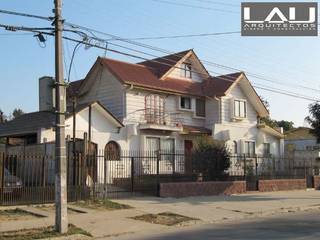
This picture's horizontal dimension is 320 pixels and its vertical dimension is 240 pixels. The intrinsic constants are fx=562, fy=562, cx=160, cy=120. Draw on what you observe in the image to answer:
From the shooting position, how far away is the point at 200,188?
25422 millimetres

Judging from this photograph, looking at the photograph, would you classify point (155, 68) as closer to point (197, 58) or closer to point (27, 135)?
point (197, 58)

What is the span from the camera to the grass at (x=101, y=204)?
64.4ft

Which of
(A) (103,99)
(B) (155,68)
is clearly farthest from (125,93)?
(B) (155,68)

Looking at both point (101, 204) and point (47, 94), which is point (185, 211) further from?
point (47, 94)

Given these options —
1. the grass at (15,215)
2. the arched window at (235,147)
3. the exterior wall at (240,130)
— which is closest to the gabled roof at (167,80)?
the exterior wall at (240,130)

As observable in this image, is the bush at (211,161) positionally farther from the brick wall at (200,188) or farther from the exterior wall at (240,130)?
the exterior wall at (240,130)

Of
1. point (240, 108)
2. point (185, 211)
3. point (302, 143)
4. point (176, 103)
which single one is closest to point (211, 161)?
point (176, 103)

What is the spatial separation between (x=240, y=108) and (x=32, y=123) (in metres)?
15.2

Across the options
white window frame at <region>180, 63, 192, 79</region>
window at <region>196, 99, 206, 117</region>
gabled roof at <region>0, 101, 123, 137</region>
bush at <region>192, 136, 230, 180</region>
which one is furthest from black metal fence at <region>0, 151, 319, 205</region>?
white window frame at <region>180, 63, 192, 79</region>

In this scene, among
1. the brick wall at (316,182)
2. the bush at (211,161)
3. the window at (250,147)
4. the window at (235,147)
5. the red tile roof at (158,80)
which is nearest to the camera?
the bush at (211,161)

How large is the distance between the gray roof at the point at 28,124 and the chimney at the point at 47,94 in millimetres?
13081

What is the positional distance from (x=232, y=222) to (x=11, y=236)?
23.0 feet

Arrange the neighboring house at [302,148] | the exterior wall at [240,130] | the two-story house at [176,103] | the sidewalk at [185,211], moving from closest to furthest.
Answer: the sidewalk at [185,211], the two-story house at [176,103], the neighboring house at [302,148], the exterior wall at [240,130]

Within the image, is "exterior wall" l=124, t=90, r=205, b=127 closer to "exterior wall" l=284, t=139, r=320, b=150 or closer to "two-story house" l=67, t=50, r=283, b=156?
"two-story house" l=67, t=50, r=283, b=156
